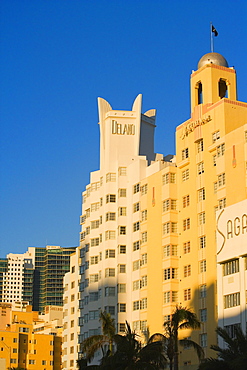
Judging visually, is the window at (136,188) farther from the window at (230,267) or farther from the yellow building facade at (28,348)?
the yellow building facade at (28,348)

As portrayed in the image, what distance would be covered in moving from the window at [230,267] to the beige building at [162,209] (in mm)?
9188

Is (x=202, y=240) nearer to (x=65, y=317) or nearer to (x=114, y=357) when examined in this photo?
(x=114, y=357)

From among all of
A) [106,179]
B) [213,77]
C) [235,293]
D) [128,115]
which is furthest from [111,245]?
[235,293]

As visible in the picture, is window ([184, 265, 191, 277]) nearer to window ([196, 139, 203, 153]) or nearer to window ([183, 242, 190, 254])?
window ([183, 242, 190, 254])

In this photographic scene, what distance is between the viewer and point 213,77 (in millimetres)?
91875

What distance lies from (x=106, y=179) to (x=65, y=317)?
36.4 m

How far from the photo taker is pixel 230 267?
70.6 m

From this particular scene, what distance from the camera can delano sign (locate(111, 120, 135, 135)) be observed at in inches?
4328

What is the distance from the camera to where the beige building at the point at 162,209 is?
8312 cm

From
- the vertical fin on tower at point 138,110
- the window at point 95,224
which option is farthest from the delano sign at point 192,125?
the window at point 95,224

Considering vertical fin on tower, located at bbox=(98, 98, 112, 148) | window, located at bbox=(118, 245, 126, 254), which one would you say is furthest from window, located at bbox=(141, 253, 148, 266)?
vertical fin on tower, located at bbox=(98, 98, 112, 148)

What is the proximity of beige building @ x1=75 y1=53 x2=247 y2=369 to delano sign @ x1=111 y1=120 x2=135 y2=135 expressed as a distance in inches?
6.2

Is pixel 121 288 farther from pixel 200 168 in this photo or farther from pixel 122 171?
pixel 200 168

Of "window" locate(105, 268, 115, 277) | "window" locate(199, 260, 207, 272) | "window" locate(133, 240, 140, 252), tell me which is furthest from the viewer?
→ "window" locate(105, 268, 115, 277)
